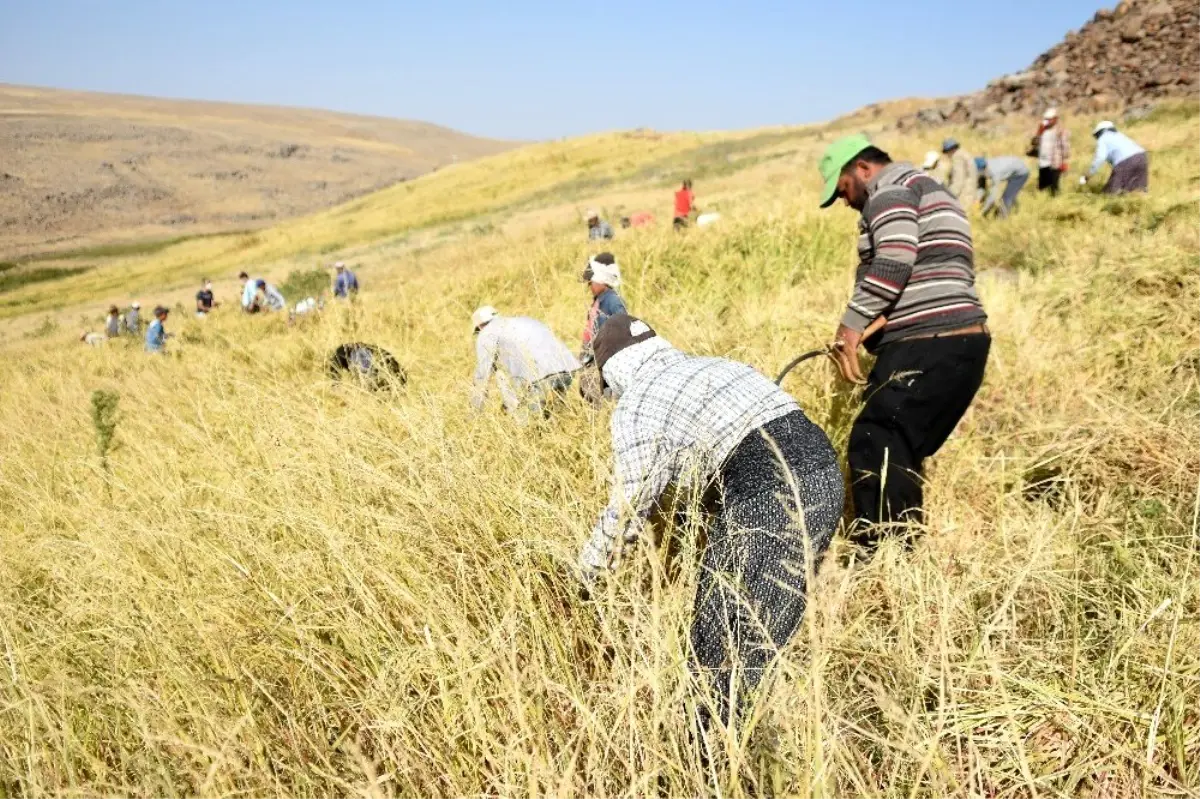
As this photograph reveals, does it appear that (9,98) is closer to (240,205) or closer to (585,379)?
(240,205)

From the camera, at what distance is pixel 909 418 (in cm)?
222

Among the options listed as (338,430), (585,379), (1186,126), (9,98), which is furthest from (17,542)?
(9,98)

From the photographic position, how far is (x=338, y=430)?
2.39 metres

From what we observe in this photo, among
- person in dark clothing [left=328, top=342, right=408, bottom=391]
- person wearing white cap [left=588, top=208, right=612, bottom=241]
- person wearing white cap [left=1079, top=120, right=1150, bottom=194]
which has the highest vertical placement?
person wearing white cap [left=1079, top=120, right=1150, bottom=194]

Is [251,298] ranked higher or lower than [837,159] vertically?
lower

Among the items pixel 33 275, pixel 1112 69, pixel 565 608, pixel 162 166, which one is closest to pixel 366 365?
pixel 565 608

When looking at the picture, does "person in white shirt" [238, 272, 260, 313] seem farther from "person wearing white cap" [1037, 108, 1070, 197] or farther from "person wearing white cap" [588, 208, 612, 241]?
"person wearing white cap" [1037, 108, 1070, 197]

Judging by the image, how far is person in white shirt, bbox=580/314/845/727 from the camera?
156 cm

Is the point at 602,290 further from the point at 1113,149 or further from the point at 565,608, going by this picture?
the point at 1113,149

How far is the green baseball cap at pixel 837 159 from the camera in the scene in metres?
2.46

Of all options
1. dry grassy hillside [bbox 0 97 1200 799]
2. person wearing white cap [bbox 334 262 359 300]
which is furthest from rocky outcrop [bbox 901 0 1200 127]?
person wearing white cap [bbox 334 262 359 300]

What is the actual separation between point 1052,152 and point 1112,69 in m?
15.2

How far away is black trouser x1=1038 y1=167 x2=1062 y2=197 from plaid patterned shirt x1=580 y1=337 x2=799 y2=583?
320 inches

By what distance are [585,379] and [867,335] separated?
1.14 m
